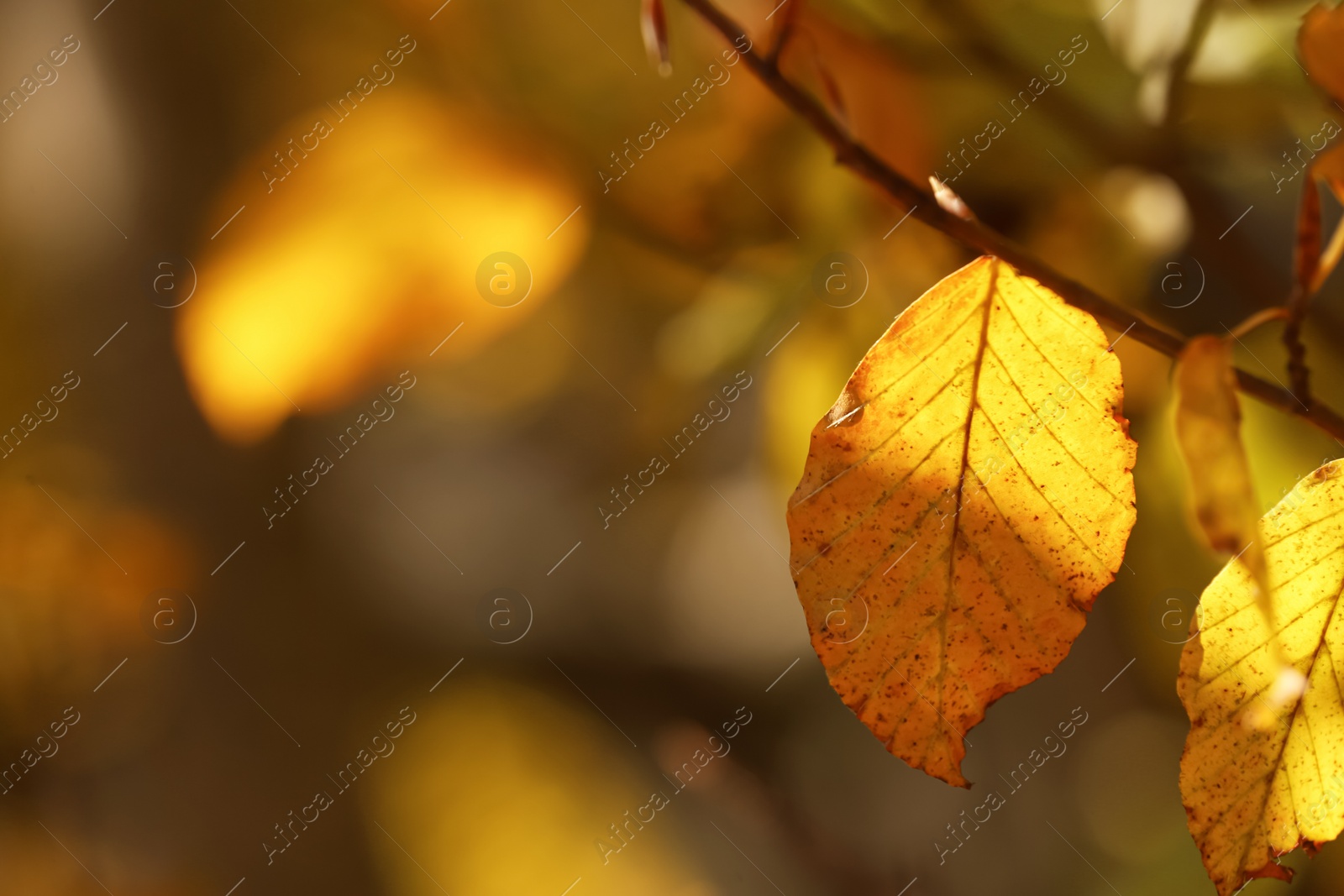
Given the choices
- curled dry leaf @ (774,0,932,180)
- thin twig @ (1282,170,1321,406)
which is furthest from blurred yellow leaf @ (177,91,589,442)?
thin twig @ (1282,170,1321,406)

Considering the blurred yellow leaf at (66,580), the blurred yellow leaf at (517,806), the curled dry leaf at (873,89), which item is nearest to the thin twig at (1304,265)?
the curled dry leaf at (873,89)

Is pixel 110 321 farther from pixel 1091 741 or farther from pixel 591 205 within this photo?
pixel 1091 741

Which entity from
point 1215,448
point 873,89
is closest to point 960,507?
point 1215,448

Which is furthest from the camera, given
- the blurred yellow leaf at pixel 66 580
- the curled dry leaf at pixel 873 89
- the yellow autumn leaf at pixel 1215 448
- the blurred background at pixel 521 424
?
the blurred yellow leaf at pixel 66 580

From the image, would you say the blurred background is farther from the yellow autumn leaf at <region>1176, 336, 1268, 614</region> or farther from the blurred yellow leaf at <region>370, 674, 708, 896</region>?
the yellow autumn leaf at <region>1176, 336, 1268, 614</region>

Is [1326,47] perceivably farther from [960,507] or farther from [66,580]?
[66,580]

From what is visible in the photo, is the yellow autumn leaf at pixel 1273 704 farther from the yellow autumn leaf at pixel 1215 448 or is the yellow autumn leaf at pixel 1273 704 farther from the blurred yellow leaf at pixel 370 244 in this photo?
the blurred yellow leaf at pixel 370 244
